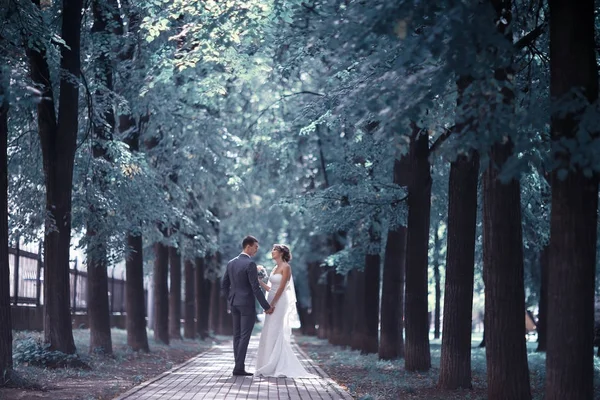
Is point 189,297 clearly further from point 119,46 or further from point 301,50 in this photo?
point 301,50

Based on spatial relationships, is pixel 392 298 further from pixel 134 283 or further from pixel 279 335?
pixel 134 283

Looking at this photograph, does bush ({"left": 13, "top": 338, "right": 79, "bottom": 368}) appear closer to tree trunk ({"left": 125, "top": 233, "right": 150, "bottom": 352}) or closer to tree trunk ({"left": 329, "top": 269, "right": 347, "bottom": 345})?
tree trunk ({"left": 125, "top": 233, "right": 150, "bottom": 352})

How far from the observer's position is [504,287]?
12008mm

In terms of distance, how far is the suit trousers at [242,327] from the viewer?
1742 cm

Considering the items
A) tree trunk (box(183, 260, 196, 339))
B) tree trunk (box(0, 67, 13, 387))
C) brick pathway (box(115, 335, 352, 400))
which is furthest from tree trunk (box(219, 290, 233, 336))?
tree trunk (box(0, 67, 13, 387))

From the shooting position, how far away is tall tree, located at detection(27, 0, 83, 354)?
60.7ft

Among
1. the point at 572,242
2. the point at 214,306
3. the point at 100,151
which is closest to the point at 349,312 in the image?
the point at 100,151

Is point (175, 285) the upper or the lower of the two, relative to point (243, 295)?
lower

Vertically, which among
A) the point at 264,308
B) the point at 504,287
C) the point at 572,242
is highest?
the point at 572,242

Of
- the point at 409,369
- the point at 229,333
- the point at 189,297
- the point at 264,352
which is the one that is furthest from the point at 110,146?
the point at 229,333

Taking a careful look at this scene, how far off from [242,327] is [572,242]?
28.0ft

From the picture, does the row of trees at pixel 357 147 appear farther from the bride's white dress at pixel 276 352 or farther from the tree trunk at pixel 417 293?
the bride's white dress at pixel 276 352

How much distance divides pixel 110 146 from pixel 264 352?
5.80 m

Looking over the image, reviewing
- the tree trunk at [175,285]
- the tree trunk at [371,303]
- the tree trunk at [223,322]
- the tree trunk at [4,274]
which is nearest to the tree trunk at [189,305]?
the tree trunk at [175,285]
